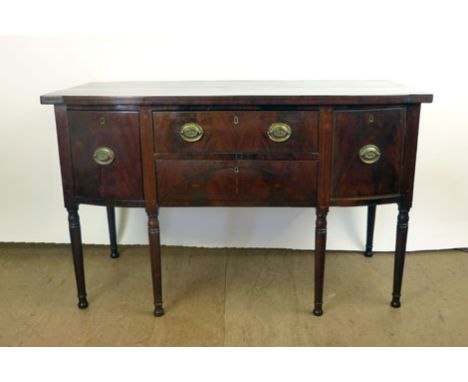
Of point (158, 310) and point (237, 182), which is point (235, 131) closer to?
point (237, 182)

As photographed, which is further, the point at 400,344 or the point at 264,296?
the point at 264,296

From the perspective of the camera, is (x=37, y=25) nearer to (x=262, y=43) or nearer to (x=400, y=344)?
(x=262, y=43)

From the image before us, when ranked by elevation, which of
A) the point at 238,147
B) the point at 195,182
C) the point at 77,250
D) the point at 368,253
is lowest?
the point at 368,253

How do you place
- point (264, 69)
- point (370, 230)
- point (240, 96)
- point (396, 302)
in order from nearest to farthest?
point (240, 96), point (396, 302), point (264, 69), point (370, 230)

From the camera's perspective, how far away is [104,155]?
164 centimetres

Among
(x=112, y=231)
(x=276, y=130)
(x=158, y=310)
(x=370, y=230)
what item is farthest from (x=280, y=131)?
(x=112, y=231)

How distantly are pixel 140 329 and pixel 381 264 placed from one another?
3.54ft

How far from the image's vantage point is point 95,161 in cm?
166

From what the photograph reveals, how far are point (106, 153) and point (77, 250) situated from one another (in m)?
0.41

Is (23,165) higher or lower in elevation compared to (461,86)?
lower

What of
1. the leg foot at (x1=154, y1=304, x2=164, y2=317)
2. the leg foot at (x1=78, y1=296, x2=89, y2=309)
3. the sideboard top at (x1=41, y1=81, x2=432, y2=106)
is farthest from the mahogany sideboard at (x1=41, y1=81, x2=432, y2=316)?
the leg foot at (x1=78, y1=296, x2=89, y2=309)

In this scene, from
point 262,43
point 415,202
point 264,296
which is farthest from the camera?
point 415,202

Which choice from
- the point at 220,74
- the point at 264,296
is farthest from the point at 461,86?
the point at 264,296

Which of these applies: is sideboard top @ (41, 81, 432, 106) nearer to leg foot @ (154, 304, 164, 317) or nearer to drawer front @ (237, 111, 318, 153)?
drawer front @ (237, 111, 318, 153)
